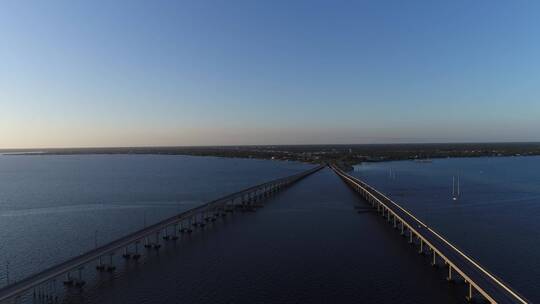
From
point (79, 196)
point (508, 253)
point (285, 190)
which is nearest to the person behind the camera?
point (508, 253)

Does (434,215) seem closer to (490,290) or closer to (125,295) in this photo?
(490,290)

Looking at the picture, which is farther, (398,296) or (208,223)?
(208,223)

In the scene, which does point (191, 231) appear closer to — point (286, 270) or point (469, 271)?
point (286, 270)

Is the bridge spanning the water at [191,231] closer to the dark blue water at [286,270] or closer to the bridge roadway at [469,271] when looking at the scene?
the bridge roadway at [469,271]

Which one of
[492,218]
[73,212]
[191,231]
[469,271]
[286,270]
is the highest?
[469,271]

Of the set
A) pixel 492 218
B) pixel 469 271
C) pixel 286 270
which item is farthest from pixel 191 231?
pixel 492 218

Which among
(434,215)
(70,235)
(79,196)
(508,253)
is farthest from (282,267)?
(79,196)

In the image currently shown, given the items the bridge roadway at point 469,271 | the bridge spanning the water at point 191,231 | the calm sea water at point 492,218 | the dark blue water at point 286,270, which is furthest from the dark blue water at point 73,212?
the calm sea water at point 492,218

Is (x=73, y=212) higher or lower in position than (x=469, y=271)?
lower

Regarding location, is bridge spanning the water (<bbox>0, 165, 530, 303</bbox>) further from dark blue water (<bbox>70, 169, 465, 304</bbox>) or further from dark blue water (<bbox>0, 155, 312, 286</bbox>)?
dark blue water (<bbox>0, 155, 312, 286</bbox>)

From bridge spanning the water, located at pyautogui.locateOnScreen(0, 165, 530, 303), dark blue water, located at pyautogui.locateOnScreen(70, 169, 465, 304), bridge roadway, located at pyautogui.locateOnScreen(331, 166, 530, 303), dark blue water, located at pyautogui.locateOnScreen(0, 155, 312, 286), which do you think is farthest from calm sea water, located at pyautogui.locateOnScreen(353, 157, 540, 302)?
dark blue water, located at pyautogui.locateOnScreen(0, 155, 312, 286)

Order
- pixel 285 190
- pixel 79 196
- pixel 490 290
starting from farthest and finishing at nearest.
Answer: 1. pixel 285 190
2. pixel 79 196
3. pixel 490 290
